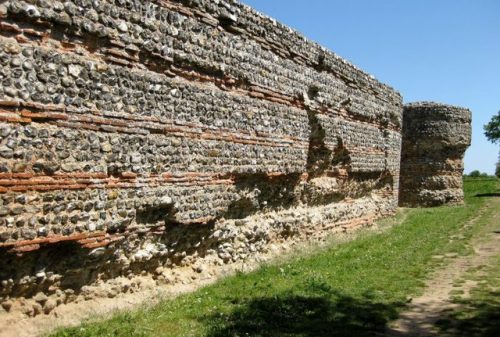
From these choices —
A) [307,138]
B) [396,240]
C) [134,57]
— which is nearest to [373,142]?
[396,240]

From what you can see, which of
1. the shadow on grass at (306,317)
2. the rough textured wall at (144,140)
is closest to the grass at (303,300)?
the shadow on grass at (306,317)

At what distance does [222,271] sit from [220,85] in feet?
10.2

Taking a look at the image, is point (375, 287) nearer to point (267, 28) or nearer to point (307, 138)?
point (307, 138)

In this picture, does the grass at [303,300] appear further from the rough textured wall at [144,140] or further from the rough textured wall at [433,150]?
the rough textured wall at [433,150]

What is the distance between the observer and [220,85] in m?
8.34

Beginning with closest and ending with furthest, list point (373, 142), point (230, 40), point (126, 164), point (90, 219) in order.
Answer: point (90, 219), point (126, 164), point (230, 40), point (373, 142)

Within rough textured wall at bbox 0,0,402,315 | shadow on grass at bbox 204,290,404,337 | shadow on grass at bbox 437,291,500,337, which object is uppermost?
rough textured wall at bbox 0,0,402,315

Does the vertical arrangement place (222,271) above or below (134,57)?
below

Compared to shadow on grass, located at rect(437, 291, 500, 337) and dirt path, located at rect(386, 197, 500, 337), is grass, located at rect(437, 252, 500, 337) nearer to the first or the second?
shadow on grass, located at rect(437, 291, 500, 337)

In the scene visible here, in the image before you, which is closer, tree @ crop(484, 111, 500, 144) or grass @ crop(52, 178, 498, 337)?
grass @ crop(52, 178, 498, 337)

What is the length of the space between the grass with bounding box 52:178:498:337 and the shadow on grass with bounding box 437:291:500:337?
2.32ft

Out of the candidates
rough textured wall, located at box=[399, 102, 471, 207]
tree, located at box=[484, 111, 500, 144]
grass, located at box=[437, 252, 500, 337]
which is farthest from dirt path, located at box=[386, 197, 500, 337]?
tree, located at box=[484, 111, 500, 144]

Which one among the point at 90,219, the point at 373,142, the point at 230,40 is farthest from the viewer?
the point at 373,142

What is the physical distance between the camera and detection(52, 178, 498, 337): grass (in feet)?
19.2
